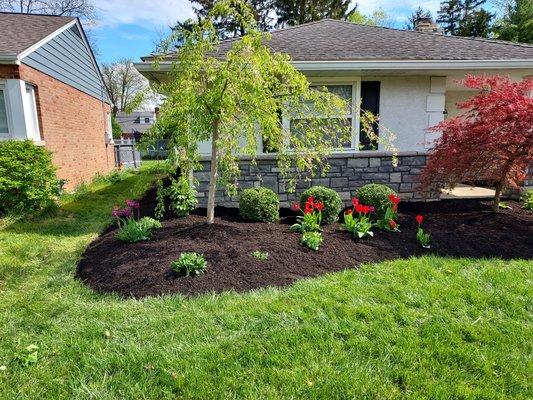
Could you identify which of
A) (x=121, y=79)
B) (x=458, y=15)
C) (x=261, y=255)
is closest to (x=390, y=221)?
(x=261, y=255)

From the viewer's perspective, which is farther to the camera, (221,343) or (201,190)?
(201,190)

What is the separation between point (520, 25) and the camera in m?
19.9

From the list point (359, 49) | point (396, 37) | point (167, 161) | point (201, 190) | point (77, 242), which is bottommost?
point (77, 242)

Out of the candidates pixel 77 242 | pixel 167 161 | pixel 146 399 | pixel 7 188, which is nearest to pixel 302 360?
pixel 146 399

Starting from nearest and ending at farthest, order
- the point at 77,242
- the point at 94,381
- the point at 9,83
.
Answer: the point at 94,381, the point at 77,242, the point at 9,83

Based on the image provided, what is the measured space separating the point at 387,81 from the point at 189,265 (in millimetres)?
5466

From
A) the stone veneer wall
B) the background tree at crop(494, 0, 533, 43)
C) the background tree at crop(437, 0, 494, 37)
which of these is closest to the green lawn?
the stone veneer wall

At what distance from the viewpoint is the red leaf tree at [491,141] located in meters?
4.94

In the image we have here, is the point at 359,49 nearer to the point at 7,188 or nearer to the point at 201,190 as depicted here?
the point at 201,190

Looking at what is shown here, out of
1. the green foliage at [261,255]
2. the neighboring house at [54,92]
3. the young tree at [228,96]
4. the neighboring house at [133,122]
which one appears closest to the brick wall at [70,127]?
the neighboring house at [54,92]

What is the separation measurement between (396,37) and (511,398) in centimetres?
759

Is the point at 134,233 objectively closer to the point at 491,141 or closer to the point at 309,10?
the point at 491,141

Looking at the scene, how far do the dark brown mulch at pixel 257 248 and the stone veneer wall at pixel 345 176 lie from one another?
40.8 inches

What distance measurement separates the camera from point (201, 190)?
6.33 metres
